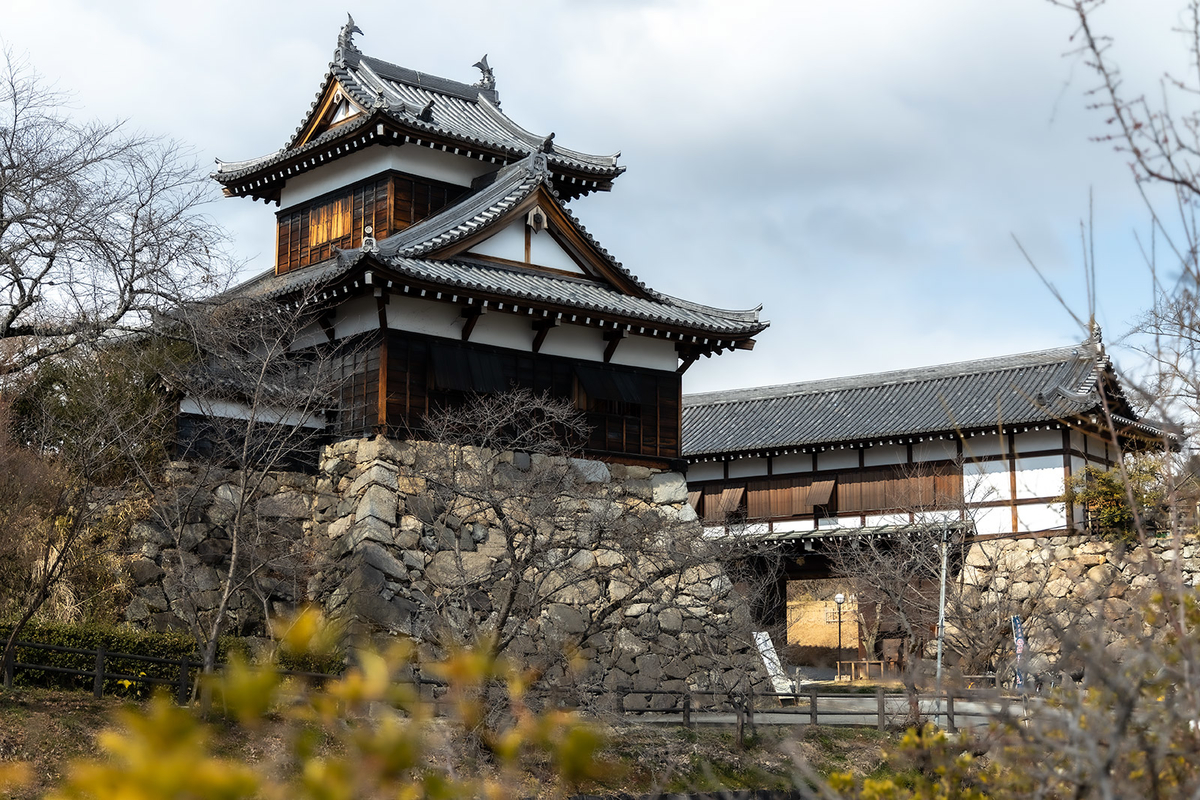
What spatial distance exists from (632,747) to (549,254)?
954cm

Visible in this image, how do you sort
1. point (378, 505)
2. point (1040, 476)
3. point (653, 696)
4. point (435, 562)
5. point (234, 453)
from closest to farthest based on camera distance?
point (234, 453), point (378, 505), point (435, 562), point (653, 696), point (1040, 476)

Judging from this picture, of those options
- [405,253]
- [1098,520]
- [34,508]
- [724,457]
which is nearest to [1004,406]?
[1098,520]

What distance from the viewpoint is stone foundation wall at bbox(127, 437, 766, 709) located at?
1725cm

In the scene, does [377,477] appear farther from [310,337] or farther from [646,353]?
[646,353]

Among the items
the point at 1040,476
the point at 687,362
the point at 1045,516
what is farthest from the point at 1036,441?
the point at 687,362

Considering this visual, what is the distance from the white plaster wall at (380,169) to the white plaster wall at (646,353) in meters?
4.98

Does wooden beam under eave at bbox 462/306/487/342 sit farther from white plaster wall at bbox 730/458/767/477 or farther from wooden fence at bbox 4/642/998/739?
white plaster wall at bbox 730/458/767/477

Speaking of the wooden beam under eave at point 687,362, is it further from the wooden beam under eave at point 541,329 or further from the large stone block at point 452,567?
the large stone block at point 452,567

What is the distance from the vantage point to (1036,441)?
91.2ft

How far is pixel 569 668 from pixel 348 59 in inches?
611

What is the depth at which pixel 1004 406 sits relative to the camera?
92.5 feet

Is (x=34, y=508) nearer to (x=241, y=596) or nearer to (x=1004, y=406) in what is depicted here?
(x=241, y=596)

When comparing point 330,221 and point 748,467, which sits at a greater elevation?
point 330,221

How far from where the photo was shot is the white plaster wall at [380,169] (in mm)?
22938
